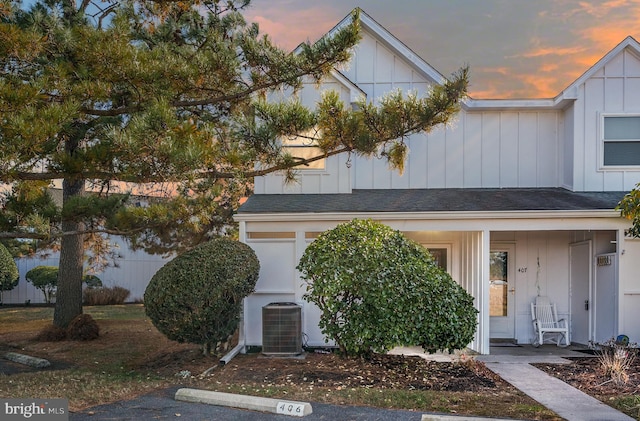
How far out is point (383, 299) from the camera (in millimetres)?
8562

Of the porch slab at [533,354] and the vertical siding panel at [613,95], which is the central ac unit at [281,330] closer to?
the porch slab at [533,354]

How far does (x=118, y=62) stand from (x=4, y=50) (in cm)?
146

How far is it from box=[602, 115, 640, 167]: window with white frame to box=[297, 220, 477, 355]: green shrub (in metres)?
5.73

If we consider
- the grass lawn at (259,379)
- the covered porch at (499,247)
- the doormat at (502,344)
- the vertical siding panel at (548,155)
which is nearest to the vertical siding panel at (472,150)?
the covered porch at (499,247)

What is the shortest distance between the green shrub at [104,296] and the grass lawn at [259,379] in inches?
375

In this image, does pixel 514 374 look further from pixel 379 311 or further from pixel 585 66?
pixel 585 66

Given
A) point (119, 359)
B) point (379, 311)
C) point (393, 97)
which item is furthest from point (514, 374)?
point (119, 359)

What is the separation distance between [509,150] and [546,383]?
6.03 metres

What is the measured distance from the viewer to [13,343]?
12883 millimetres

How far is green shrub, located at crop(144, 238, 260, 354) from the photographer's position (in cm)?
932

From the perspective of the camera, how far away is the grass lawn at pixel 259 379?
7191 millimetres

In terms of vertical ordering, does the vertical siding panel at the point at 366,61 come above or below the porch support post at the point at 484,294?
above

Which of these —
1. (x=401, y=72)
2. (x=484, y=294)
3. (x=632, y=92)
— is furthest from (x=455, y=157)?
(x=632, y=92)

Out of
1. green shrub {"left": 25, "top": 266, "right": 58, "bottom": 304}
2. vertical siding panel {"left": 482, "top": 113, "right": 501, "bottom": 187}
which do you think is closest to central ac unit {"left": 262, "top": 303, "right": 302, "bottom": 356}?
vertical siding panel {"left": 482, "top": 113, "right": 501, "bottom": 187}
